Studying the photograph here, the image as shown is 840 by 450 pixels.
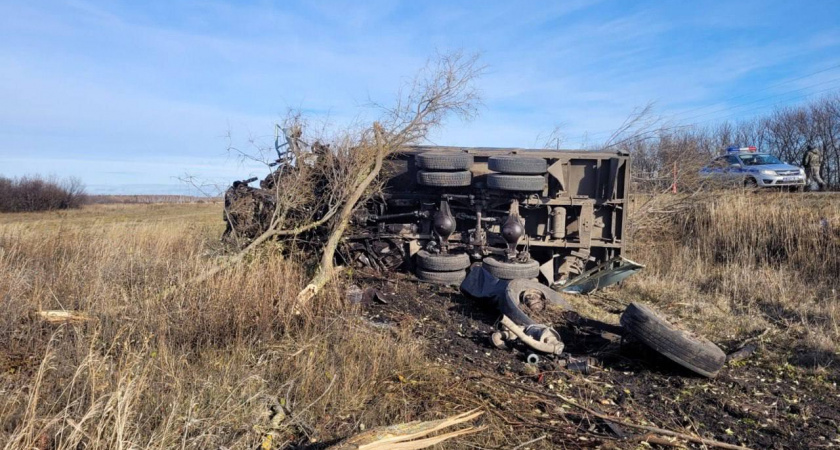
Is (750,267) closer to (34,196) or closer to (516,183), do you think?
(516,183)

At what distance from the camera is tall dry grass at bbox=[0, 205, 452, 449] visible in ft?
9.58

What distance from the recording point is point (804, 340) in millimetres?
5664

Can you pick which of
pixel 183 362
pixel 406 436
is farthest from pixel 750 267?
pixel 183 362

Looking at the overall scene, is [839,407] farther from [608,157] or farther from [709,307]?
[608,157]

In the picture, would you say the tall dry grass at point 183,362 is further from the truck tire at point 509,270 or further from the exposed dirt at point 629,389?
the truck tire at point 509,270

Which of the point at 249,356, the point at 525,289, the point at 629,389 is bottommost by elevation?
the point at 629,389

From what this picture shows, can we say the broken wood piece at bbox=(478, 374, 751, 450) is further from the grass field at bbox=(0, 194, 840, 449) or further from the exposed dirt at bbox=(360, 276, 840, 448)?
the grass field at bbox=(0, 194, 840, 449)

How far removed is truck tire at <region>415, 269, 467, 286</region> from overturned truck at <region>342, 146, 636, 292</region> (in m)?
0.03

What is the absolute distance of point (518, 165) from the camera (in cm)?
798

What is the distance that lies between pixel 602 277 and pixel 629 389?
3962 millimetres

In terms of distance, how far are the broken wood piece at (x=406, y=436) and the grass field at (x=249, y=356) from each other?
5.9 inches

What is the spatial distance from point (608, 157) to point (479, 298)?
3.49m

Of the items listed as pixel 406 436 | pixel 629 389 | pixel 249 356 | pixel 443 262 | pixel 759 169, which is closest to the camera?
pixel 406 436

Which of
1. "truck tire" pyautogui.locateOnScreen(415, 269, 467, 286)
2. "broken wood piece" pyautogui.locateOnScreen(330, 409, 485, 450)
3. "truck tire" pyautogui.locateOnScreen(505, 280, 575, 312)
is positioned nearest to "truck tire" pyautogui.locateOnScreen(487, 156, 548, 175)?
"truck tire" pyautogui.locateOnScreen(415, 269, 467, 286)
